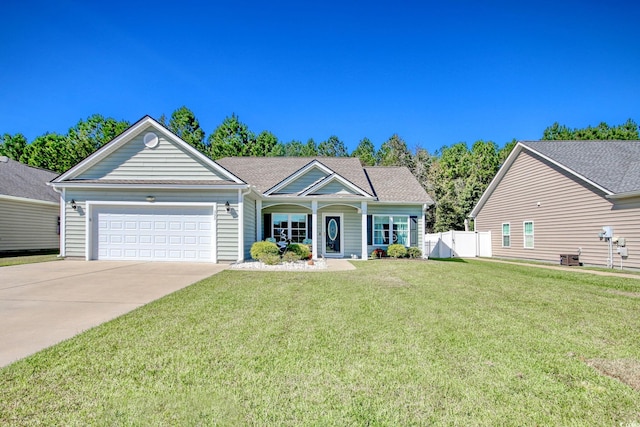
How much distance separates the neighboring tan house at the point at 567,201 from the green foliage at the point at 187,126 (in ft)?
108

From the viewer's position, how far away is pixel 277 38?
16203 millimetres

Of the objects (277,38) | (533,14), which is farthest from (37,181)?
(533,14)

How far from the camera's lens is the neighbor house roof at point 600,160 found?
1279cm

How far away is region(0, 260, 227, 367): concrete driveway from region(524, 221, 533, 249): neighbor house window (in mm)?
16153

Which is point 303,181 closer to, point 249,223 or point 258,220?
point 258,220

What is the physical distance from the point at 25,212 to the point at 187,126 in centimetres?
2464

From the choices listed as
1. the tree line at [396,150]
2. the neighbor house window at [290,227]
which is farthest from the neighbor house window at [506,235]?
the neighbor house window at [290,227]

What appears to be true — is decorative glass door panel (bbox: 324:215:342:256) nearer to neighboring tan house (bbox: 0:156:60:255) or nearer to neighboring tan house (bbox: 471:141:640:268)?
neighboring tan house (bbox: 471:141:640:268)

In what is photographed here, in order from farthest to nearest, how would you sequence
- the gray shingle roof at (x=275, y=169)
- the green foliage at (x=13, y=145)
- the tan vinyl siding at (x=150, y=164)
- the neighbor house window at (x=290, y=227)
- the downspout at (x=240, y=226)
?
1. the green foliage at (x=13, y=145)
2. the gray shingle roof at (x=275, y=169)
3. the neighbor house window at (x=290, y=227)
4. the tan vinyl siding at (x=150, y=164)
5. the downspout at (x=240, y=226)

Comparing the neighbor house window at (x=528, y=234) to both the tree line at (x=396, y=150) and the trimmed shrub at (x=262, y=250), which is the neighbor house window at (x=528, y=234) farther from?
the trimmed shrub at (x=262, y=250)

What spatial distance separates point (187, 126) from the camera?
3912cm

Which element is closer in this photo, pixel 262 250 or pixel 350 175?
pixel 262 250

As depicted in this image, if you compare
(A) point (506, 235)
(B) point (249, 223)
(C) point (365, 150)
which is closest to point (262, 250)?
(B) point (249, 223)

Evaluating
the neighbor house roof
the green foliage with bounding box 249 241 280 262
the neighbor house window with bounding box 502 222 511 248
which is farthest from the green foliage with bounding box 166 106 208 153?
the neighbor house roof
